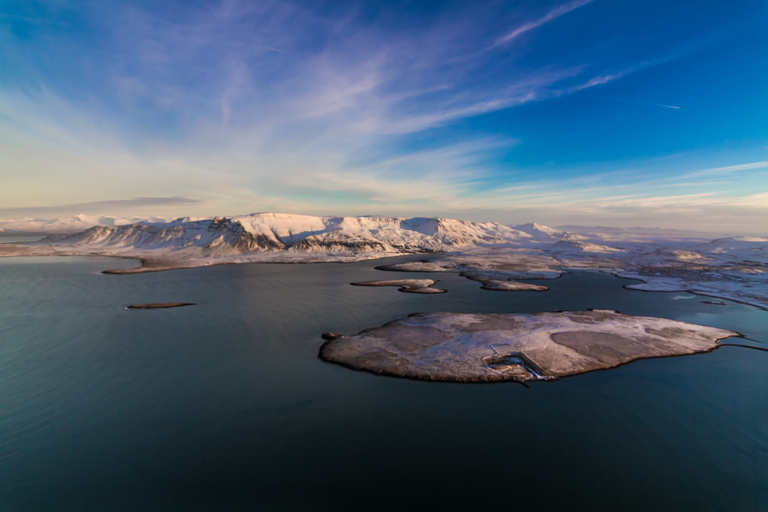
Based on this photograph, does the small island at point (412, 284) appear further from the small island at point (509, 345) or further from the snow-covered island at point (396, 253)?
the small island at point (509, 345)

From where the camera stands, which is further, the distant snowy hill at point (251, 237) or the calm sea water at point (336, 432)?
the distant snowy hill at point (251, 237)

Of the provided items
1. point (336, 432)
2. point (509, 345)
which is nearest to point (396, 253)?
point (509, 345)

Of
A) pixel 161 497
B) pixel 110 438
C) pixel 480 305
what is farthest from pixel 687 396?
pixel 110 438

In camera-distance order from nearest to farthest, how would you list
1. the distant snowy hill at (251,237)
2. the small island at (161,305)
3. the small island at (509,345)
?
the small island at (509,345), the small island at (161,305), the distant snowy hill at (251,237)

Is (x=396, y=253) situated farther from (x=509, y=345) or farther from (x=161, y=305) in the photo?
(x=509, y=345)

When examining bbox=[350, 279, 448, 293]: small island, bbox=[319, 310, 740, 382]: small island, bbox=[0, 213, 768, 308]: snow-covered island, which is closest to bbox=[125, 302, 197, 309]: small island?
bbox=[319, 310, 740, 382]: small island

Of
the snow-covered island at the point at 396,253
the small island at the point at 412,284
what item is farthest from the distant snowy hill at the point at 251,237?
the small island at the point at 412,284

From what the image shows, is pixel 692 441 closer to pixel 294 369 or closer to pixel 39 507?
pixel 294 369
